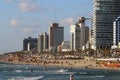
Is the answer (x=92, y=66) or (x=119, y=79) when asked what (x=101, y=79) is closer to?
(x=119, y=79)

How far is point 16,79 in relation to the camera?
357 ft

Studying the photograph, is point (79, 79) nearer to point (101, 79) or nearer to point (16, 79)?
point (101, 79)

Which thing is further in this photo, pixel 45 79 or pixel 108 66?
pixel 108 66

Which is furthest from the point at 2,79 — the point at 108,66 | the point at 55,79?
the point at 108,66

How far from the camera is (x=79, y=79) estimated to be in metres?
109

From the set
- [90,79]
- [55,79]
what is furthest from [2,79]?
[90,79]

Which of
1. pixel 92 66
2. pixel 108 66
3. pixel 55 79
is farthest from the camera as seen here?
pixel 92 66

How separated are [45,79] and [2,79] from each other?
1002 cm

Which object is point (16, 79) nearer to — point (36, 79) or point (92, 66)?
point (36, 79)

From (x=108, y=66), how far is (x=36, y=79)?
3223 inches

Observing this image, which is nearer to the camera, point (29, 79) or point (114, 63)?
point (29, 79)

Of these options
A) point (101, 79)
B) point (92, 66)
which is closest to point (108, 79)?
point (101, 79)

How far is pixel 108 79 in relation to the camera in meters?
108

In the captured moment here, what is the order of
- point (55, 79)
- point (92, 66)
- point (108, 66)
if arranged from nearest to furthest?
point (55, 79) < point (108, 66) < point (92, 66)
